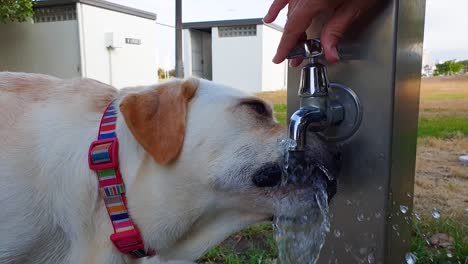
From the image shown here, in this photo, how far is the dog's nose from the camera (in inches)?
58.8

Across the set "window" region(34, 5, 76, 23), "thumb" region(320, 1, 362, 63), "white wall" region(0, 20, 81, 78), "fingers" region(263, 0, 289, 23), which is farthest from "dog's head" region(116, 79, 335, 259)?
"window" region(34, 5, 76, 23)

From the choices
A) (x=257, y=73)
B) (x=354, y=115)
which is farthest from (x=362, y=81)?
(x=257, y=73)

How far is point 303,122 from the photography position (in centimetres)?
130

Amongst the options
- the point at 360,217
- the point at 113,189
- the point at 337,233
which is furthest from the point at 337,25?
the point at 113,189

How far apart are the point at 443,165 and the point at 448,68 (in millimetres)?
1441

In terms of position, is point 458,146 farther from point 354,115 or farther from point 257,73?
point 257,73

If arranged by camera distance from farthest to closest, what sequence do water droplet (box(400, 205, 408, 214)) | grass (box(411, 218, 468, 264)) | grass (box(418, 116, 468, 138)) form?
1. grass (box(418, 116, 468, 138))
2. grass (box(411, 218, 468, 264))
3. water droplet (box(400, 205, 408, 214))

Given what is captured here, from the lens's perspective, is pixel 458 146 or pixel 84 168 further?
pixel 458 146

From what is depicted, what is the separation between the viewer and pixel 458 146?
14.1 feet

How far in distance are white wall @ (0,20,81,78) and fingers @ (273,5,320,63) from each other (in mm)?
11599

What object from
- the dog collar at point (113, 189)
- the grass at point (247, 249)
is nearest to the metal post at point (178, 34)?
the grass at point (247, 249)

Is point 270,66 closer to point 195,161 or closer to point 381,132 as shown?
point 195,161

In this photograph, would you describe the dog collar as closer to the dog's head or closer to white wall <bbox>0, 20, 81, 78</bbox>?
the dog's head

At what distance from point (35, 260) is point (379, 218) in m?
1.23
